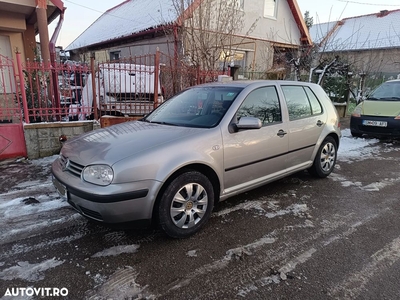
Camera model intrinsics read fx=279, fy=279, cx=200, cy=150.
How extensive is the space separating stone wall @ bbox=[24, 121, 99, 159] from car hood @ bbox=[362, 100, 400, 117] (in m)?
7.35

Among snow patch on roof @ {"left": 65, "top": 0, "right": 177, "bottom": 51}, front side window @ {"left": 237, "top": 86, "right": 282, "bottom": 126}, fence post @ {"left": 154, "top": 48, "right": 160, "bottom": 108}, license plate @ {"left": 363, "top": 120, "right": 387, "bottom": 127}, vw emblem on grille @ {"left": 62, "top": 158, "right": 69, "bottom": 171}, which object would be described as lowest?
license plate @ {"left": 363, "top": 120, "right": 387, "bottom": 127}

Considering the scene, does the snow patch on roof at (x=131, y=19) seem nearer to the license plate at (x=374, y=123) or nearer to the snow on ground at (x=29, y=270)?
the license plate at (x=374, y=123)

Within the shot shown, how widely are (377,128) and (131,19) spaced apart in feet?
42.6

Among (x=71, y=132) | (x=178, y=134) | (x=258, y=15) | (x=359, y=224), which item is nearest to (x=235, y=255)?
(x=178, y=134)

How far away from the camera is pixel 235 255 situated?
8.43ft

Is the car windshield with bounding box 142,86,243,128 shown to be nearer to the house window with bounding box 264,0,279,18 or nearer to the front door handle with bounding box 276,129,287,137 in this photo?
the front door handle with bounding box 276,129,287,137

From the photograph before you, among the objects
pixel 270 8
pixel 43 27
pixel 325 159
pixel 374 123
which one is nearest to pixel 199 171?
pixel 325 159

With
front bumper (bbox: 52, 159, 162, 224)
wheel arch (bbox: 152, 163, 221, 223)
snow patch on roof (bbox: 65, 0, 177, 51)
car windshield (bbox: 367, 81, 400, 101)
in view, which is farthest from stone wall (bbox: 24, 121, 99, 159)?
car windshield (bbox: 367, 81, 400, 101)

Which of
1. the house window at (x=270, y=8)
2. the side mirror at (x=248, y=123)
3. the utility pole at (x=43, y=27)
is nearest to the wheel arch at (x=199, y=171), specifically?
the side mirror at (x=248, y=123)

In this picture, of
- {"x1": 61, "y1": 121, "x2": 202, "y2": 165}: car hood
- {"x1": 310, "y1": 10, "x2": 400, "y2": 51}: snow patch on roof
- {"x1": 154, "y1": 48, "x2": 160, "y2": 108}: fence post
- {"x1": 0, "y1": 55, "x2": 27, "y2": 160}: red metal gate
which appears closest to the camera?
{"x1": 61, "y1": 121, "x2": 202, "y2": 165}: car hood

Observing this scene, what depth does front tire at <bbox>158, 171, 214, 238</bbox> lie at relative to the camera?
264cm

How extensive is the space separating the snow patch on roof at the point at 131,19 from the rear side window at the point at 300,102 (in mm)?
7458

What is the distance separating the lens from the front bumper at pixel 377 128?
22.9 ft

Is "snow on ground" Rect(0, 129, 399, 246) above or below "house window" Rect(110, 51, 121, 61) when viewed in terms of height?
below
